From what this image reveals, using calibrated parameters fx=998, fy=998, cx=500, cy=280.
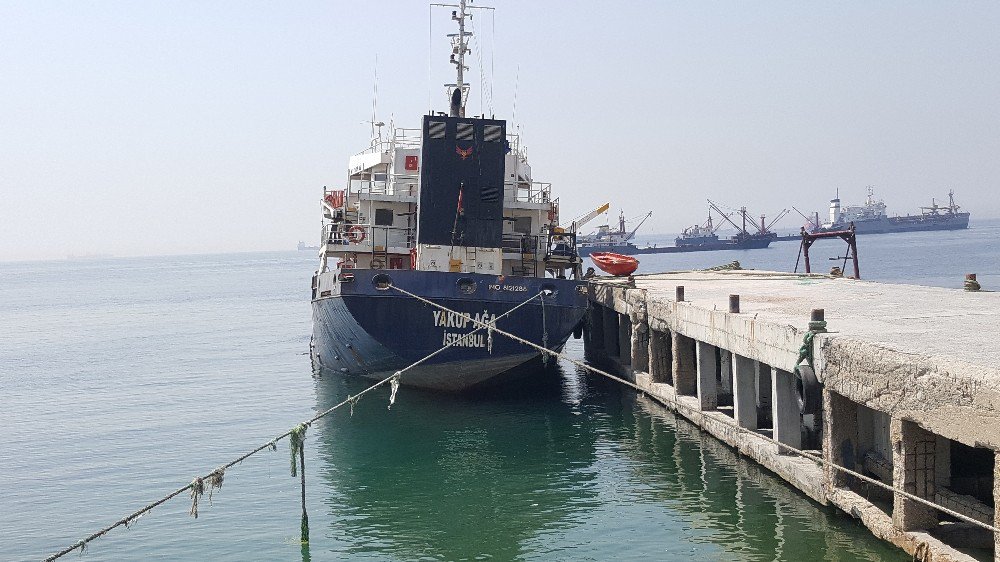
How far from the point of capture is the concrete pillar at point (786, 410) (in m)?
17.7

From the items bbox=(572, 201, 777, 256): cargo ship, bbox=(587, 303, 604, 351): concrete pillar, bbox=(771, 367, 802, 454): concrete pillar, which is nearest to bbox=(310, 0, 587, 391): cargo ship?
bbox=(587, 303, 604, 351): concrete pillar

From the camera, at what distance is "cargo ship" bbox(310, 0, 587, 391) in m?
24.8

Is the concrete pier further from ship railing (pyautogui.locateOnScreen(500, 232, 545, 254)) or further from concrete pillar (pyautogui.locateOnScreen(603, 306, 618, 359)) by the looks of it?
concrete pillar (pyautogui.locateOnScreen(603, 306, 618, 359))

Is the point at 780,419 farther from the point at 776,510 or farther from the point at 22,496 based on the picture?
the point at 22,496

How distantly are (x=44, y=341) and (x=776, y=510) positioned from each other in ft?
160

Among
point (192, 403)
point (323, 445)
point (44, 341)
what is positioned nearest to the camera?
point (323, 445)

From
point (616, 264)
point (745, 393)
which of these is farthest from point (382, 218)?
point (745, 393)

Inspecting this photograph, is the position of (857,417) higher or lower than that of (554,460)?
higher

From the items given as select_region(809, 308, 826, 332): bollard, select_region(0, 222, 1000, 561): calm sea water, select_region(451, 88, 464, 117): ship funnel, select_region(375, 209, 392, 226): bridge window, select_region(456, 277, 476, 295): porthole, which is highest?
select_region(451, 88, 464, 117): ship funnel

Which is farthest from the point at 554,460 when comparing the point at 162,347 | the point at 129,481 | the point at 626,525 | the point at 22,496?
the point at 162,347

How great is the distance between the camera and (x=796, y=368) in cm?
1608

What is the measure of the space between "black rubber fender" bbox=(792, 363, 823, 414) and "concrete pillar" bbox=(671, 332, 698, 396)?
7784 millimetres

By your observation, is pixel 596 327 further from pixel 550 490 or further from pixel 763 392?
pixel 550 490

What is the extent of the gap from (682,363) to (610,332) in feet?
31.8
